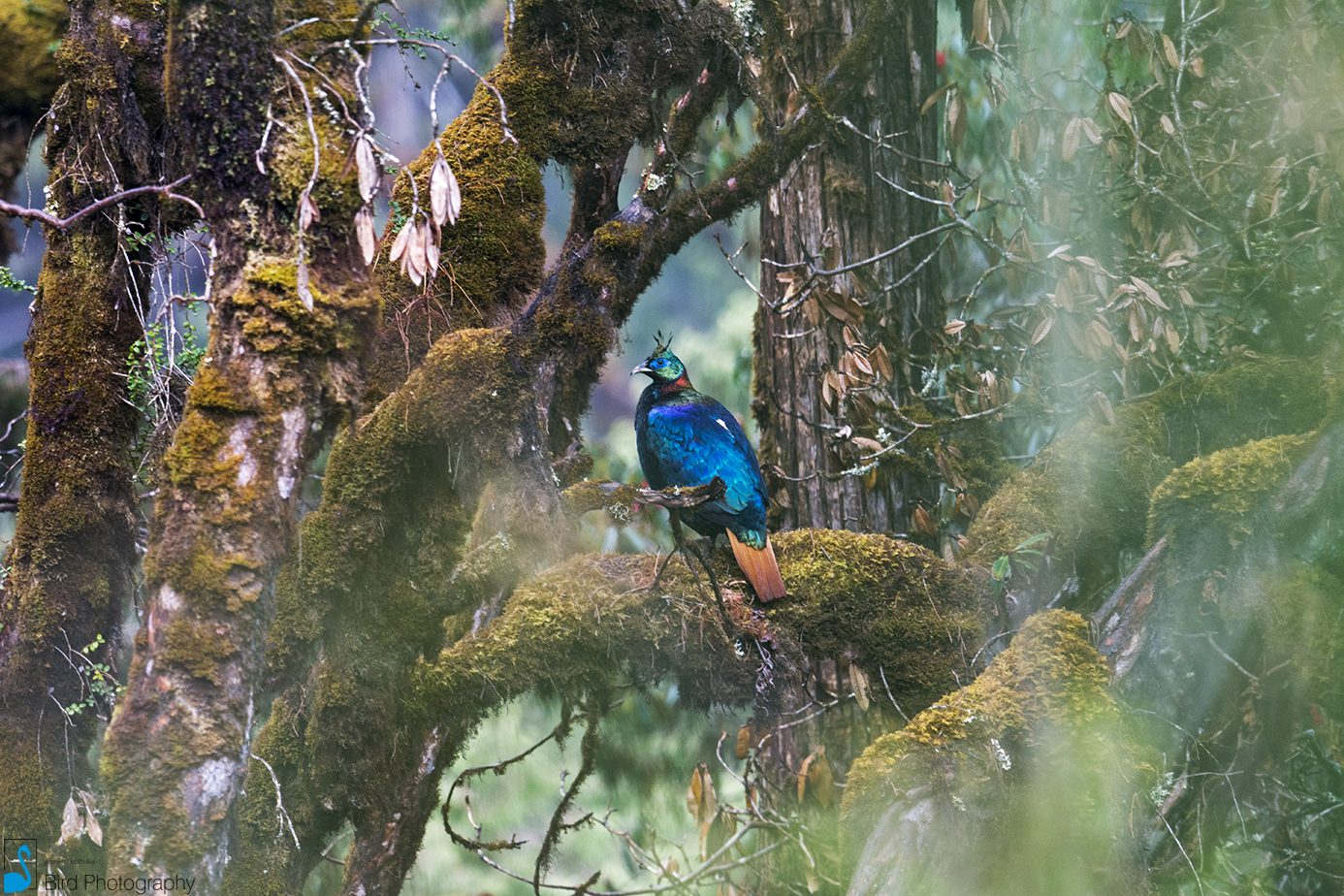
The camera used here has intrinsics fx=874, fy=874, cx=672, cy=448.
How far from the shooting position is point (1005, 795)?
6.48 feet

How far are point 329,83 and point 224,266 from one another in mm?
402

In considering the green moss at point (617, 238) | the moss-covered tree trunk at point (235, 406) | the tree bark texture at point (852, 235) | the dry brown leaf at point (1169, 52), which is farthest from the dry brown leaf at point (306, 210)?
the dry brown leaf at point (1169, 52)

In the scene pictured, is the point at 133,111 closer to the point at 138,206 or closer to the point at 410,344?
the point at 138,206

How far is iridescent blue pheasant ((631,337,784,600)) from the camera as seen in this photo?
2.50m

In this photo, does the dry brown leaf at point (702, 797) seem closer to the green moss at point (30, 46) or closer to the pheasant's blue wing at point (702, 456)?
the pheasant's blue wing at point (702, 456)

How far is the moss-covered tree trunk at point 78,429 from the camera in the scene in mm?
2467

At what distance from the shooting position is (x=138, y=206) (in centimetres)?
253

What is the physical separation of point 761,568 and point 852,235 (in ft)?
5.14

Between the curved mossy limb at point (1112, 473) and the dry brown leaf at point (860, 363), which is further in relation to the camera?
the dry brown leaf at point (860, 363)

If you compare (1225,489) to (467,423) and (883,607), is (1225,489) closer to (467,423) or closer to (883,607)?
(883,607)

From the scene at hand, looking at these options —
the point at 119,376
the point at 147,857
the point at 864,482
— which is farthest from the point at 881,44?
the point at 147,857

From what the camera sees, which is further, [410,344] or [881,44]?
[881,44]

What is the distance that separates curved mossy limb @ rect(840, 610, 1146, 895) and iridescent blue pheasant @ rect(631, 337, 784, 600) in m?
0.63

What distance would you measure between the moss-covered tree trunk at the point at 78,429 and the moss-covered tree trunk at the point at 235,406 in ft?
3.24
